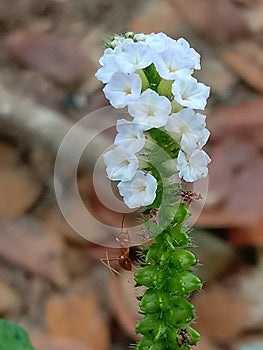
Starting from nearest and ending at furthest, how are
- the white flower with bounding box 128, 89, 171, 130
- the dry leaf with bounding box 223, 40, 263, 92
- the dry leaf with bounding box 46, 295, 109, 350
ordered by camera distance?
the white flower with bounding box 128, 89, 171, 130, the dry leaf with bounding box 46, 295, 109, 350, the dry leaf with bounding box 223, 40, 263, 92

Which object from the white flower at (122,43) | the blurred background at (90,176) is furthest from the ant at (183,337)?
the blurred background at (90,176)

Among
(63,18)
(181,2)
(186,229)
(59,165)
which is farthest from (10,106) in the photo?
(186,229)

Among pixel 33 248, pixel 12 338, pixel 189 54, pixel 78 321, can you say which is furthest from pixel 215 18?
pixel 189 54

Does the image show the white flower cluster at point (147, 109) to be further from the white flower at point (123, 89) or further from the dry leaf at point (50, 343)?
the dry leaf at point (50, 343)

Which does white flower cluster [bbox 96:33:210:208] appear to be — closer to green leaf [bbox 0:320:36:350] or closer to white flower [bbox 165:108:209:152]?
white flower [bbox 165:108:209:152]

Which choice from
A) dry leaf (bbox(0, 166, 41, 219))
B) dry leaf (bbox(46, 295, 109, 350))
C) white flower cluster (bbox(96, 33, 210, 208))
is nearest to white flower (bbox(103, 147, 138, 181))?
white flower cluster (bbox(96, 33, 210, 208))

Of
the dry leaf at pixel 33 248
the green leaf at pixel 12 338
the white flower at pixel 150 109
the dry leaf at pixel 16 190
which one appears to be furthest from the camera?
the dry leaf at pixel 16 190

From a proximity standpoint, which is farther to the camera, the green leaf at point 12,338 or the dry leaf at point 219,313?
the dry leaf at point 219,313

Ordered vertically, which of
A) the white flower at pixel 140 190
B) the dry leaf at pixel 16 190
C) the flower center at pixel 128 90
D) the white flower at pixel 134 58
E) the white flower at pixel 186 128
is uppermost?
the dry leaf at pixel 16 190
